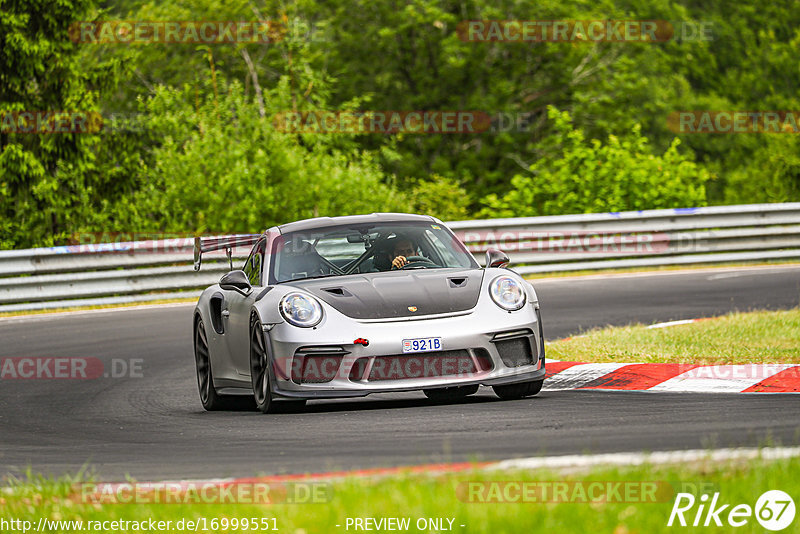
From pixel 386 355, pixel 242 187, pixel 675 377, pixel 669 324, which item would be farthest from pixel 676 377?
pixel 242 187

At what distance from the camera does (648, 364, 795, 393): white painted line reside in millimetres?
8414

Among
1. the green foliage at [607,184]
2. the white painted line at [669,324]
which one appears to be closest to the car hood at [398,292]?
the white painted line at [669,324]

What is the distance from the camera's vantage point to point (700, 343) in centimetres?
1073

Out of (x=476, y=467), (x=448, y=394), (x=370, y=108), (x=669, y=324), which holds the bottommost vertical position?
(x=370, y=108)

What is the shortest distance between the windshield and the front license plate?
1254mm

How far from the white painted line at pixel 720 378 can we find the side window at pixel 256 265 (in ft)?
9.27

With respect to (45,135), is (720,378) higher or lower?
higher

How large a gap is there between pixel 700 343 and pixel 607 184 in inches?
517

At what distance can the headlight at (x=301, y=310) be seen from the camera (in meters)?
8.02

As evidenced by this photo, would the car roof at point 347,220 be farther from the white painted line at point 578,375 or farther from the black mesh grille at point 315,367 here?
the black mesh grille at point 315,367

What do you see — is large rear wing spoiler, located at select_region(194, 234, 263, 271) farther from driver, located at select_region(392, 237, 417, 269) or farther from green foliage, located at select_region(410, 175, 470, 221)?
green foliage, located at select_region(410, 175, 470, 221)

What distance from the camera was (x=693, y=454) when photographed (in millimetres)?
5000

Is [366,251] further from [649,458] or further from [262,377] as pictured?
[649,458]

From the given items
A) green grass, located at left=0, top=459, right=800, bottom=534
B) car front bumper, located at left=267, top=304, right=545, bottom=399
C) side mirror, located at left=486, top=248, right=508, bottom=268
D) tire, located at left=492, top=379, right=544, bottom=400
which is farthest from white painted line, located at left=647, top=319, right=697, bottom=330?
green grass, located at left=0, top=459, right=800, bottom=534
